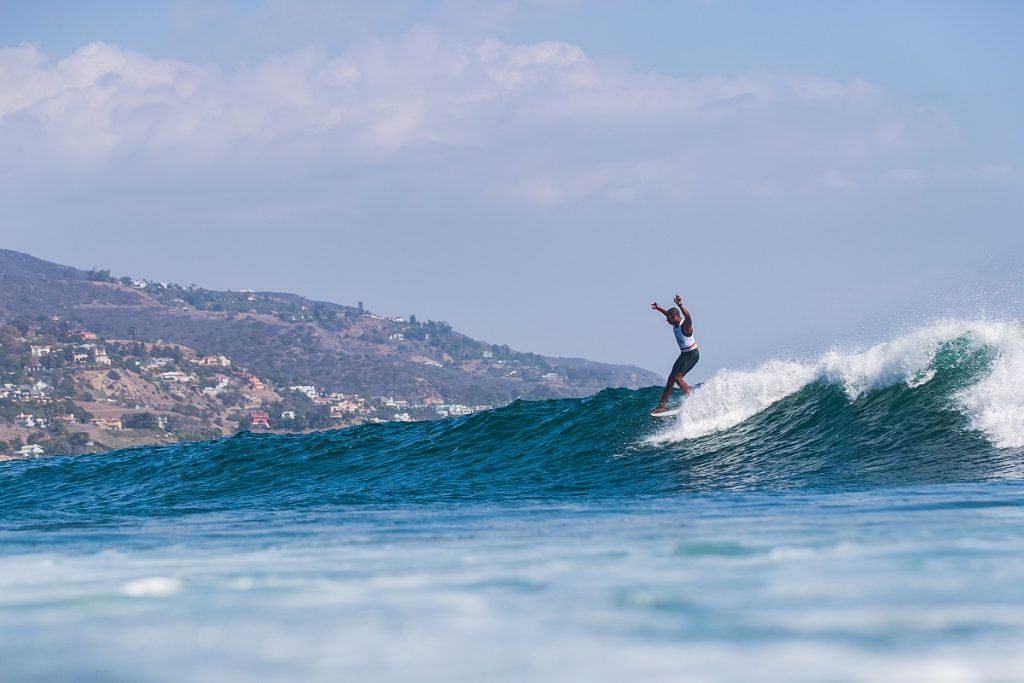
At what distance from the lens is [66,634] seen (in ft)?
19.4

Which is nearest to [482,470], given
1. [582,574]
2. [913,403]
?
[913,403]

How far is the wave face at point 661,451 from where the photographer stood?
1422 centimetres

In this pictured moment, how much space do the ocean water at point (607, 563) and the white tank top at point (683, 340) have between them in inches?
69.6

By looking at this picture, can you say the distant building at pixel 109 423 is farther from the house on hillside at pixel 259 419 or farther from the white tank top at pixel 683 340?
the white tank top at pixel 683 340

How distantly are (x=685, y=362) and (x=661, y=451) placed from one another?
228 cm

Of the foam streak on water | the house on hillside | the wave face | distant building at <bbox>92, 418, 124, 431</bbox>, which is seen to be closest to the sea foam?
the wave face

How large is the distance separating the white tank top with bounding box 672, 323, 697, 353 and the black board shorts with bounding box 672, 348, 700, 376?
0.07 meters

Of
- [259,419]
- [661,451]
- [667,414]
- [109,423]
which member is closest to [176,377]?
[259,419]

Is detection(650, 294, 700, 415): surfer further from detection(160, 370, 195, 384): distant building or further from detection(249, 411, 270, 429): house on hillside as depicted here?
detection(160, 370, 195, 384): distant building

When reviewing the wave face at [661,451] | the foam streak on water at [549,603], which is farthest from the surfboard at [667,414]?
the foam streak on water at [549,603]

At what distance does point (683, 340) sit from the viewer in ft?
62.4

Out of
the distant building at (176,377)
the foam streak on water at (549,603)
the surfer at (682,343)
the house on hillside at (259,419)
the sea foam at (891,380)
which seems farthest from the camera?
the distant building at (176,377)

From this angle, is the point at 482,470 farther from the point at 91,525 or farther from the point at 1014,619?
the point at 1014,619

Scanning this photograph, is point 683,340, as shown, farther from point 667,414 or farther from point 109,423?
point 109,423
